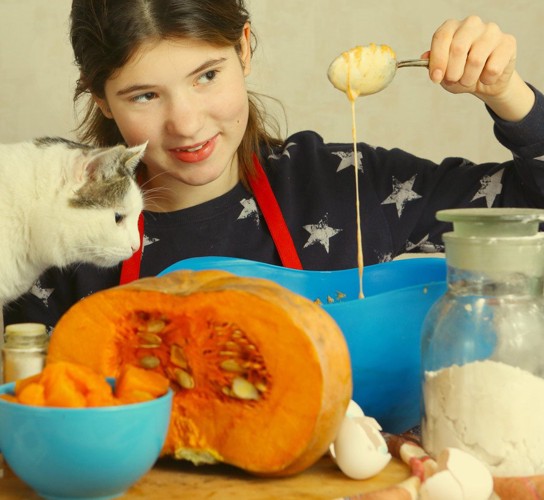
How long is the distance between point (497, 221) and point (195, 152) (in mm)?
619

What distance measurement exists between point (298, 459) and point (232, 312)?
0.11m

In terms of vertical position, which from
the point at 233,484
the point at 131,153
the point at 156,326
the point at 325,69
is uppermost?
the point at 325,69

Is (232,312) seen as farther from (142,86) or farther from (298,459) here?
(142,86)

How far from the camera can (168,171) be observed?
1.18 meters

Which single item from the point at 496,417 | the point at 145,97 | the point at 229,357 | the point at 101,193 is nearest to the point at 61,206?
the point at 101,193

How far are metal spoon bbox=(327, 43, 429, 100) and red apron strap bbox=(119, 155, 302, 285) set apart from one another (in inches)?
16.5

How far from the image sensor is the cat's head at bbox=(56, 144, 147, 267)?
1058mm

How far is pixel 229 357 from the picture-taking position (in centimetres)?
57

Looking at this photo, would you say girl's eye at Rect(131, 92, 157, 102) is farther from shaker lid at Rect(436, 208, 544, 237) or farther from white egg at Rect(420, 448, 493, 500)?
Result: white egg at Rect(420, 448, 493, 500)

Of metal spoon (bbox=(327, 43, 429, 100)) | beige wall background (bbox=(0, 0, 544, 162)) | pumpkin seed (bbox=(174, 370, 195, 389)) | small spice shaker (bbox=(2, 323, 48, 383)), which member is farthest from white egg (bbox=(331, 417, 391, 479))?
beige wall background (bbox=(0, 0, 544, 162))

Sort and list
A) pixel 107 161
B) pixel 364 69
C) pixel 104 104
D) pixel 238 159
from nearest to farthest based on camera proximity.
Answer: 1. pixel 364 69
2. pixel 107 161
3. pixel 104 104
4. pixel 238 159

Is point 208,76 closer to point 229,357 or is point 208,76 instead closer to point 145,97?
point 145,97

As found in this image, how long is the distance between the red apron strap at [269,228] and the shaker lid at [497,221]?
620 millimetres

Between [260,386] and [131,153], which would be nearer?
[260,386]
